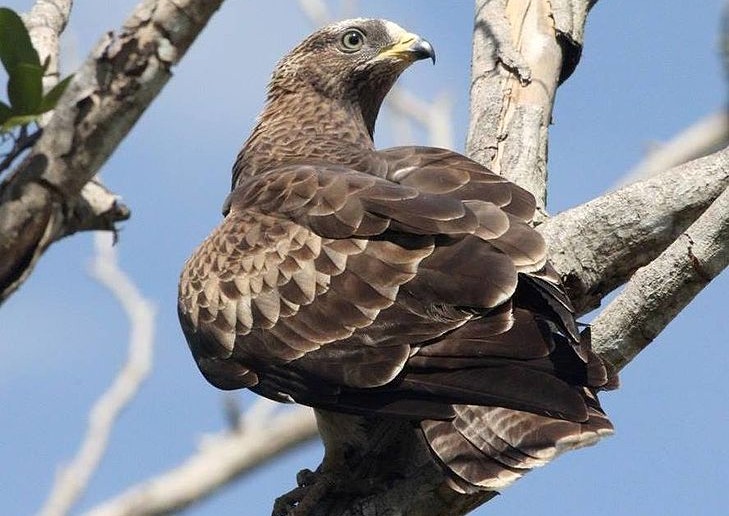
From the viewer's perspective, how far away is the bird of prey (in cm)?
446

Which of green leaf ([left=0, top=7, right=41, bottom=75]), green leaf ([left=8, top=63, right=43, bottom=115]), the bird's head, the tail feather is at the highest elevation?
green leaf ([left=0, top=7, right=41, bottom=75])

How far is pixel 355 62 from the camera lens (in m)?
7.32

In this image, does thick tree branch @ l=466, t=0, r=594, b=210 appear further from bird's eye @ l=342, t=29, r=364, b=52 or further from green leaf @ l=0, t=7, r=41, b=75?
green leaf @ l=0, t=7, r=41, b=75

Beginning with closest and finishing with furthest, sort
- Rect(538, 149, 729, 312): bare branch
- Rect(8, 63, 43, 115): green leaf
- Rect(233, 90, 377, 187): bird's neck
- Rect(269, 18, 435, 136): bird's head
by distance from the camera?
Rect(8, 63, 43, 115): green leaf
Rect(538, 149, 729, 312): bare branch
Rect(233, 90, 377, 187): bird's neck
Rect(269, 18, 435, 136): bird's head

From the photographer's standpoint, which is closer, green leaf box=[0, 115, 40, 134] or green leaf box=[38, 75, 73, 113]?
green leaf box=[38, 75, 73, 113]

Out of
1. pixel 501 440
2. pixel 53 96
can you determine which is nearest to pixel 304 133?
pixel 501 440

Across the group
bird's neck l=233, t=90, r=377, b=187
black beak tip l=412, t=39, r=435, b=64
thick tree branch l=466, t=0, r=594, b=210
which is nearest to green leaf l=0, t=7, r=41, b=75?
thick tree branch l=466, t=0, r=594, b=210

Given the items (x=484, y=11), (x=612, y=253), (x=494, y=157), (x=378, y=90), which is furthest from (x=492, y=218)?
(x=378, y=90)

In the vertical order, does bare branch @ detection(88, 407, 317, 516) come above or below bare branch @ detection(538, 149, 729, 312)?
below

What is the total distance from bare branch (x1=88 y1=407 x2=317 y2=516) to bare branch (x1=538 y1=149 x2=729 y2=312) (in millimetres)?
2334

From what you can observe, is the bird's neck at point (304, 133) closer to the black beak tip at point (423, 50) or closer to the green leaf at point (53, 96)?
the black beak tip at point (423, 50)

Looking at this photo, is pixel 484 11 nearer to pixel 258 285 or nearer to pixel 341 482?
pixel 258 285

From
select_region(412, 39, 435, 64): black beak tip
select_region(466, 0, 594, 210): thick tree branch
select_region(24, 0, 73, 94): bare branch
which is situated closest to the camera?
select_region(24, 0, 73, 94): bare branch

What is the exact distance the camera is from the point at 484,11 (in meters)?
6.68
